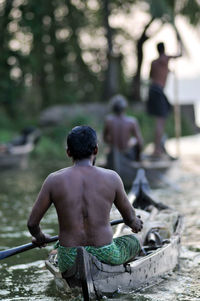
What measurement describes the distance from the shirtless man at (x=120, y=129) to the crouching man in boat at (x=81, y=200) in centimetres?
655

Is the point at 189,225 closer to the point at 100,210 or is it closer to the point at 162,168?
the point at 162,168

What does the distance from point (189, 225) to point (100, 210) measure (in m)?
4.38

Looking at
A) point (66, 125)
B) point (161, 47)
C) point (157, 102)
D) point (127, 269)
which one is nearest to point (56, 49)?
point (66, 125)

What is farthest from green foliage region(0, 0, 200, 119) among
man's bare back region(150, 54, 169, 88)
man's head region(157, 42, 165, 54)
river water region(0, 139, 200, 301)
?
man's head region(157, 42, 165, 54)

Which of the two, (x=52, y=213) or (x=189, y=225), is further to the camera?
(x=52, y=213)

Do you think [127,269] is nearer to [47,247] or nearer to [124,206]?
[124,206]

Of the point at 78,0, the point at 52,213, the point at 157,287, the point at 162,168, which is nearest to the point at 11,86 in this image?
the point at 78,0

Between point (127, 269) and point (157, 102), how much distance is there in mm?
7573

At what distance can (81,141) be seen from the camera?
5.14 meters

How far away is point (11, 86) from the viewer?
24062mm

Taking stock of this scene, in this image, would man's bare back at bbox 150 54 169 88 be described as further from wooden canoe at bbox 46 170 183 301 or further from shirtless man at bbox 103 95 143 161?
wooden canoe at bbox 46 170 183 301

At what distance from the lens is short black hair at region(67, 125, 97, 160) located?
5129 mm

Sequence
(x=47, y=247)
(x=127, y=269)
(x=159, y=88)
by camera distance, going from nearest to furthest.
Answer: (x=127, y=269) → (x=47, y=247) → (x=159, y=88)

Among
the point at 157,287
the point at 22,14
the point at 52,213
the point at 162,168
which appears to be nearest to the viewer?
the point at 157,287
